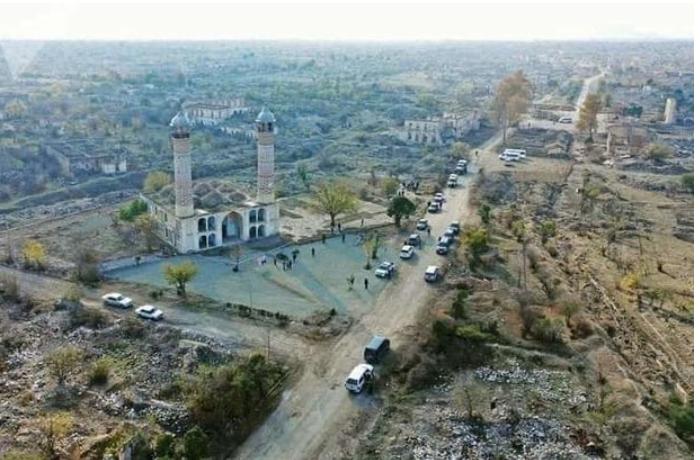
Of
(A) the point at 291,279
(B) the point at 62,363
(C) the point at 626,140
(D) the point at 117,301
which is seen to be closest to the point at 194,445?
(B) the point at 62,363

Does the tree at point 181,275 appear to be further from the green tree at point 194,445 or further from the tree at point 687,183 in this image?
the tree at point 687,183

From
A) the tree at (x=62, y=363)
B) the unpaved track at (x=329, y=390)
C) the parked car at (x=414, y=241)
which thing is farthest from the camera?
the parked car at (x=414, y=241)

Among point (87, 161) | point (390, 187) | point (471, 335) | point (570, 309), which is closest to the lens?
point (471, 335)

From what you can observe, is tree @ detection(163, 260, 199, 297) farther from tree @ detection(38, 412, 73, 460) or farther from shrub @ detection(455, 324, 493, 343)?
shrub @ detection(455, 324, 493, 343)

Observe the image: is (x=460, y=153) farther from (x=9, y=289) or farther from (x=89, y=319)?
(x=9, y=289)

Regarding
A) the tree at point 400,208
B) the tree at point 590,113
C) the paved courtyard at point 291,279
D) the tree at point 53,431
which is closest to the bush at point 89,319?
the paved courtyard at point 291,279

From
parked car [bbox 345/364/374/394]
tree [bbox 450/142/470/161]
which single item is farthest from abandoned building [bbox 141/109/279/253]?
tree [bbox 450/142/470/161]

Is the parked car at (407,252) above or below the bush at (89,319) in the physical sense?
above
